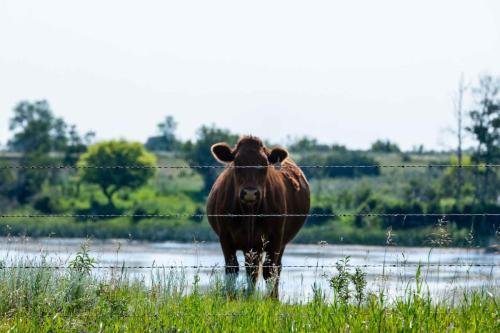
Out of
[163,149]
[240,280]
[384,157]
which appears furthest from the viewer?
[163,149]

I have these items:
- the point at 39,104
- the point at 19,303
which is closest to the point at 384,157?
the point at 39,104

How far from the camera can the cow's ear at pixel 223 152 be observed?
16.3 meters

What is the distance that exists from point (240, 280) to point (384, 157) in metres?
81.9

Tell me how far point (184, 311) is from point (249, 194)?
13.5 feet

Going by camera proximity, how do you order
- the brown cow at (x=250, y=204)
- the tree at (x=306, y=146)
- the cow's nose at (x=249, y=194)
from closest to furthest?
1. the cow's nose at (x=249, y=194)
2. the brown cow at (x=250, y=204)
3. the tree at (x=306, y=146)

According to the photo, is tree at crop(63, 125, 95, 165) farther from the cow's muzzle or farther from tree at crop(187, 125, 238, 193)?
the cow's muzzle

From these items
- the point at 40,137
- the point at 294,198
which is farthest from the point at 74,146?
the point at 294,198

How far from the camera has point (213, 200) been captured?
16328 mm

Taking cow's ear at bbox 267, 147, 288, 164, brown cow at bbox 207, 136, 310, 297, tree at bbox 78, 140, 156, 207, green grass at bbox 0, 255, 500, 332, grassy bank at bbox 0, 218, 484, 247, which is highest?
tree at bbox 78, 140, 156, 207

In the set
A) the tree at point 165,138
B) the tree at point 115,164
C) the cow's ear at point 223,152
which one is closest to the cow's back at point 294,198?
the cow's ear at point 223,152

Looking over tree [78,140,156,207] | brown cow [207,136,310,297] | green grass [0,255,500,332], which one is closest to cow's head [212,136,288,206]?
brown cow [207,136,310,297]

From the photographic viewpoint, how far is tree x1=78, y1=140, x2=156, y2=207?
274ft

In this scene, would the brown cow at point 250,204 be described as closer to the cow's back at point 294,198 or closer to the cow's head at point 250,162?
the cow's head at point 250,162

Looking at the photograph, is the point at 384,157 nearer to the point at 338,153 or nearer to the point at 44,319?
the point at 338,153
